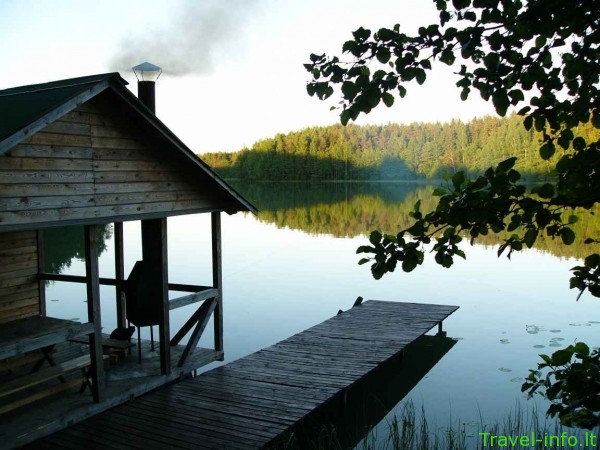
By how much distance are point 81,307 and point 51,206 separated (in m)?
10.7

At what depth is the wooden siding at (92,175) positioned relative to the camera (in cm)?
557

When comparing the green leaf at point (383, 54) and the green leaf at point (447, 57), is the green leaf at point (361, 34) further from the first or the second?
the green leaf at point (447, 57)

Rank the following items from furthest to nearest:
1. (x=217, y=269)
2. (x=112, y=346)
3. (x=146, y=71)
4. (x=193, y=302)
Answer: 1. (x=217, y=269)
2. (x=146, y=71)
3. (x=193, y=302)
4. (x=112, y=346)

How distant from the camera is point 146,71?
8.08m

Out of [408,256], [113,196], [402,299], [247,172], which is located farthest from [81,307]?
[247,172]

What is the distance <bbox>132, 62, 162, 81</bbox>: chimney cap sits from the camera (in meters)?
Result: 8.03

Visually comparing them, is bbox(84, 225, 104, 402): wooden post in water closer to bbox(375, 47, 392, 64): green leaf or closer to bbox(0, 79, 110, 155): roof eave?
bbox(0, 79, 110, 155): roof eave

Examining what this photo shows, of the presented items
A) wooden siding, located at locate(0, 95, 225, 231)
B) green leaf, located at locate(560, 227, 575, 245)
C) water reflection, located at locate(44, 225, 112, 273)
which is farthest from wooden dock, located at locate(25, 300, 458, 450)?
water reflection, located at locate(44, 225, 112, 273)

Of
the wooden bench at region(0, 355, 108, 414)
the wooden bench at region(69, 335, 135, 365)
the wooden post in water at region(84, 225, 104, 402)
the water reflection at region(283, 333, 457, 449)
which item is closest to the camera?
the wooden bench at region(0, 355, 108, 414)

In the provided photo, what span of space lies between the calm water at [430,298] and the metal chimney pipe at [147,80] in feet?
17.9

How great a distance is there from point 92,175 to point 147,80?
7.54 ft

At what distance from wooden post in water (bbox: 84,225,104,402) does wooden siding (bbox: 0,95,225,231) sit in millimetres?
251

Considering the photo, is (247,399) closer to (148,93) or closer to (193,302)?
(193,302)

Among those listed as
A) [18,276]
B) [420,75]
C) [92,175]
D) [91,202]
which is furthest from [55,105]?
[420,75]
